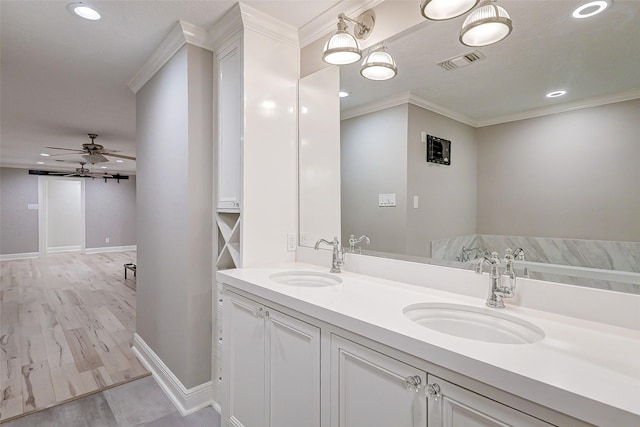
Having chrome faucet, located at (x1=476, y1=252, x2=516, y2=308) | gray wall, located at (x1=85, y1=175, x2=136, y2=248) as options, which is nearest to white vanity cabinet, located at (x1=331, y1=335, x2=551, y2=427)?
chrome faucet, located at (x1=476, y1=252, x2=516, y2=308)

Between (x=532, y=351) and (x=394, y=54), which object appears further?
(x=394, y=54)

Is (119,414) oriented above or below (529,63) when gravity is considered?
below

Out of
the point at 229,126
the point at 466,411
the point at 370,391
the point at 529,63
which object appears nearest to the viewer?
the point at 466,411

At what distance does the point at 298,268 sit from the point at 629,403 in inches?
60.9

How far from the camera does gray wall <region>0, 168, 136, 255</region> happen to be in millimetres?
7969

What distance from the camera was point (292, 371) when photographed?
137cm

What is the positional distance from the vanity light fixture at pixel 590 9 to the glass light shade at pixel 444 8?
363 mm

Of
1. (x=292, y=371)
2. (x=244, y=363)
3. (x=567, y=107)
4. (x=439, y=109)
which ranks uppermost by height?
(x=439, y=109)

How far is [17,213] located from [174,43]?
8957 millimetres

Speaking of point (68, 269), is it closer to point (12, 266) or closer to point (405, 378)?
point (12, 266)

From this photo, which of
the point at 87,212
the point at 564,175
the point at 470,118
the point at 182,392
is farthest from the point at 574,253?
the point at 87,212

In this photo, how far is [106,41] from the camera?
223 cm

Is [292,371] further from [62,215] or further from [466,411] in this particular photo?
[62,215]

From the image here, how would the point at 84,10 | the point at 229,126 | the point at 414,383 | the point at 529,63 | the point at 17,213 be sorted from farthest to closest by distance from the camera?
the point at 17,213 < the point at 229,126 < the point at 84,10 < the point at 529,63 < the point at 414,383
